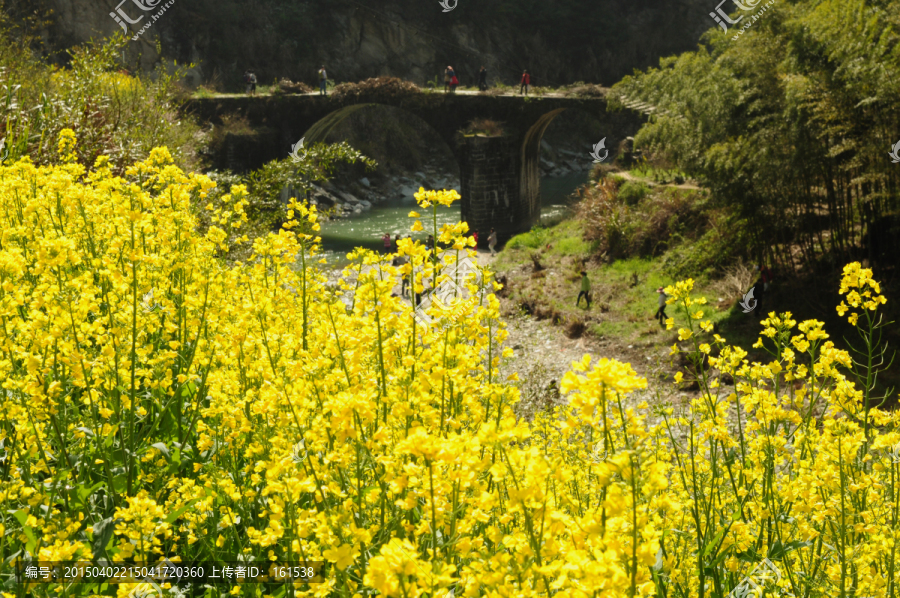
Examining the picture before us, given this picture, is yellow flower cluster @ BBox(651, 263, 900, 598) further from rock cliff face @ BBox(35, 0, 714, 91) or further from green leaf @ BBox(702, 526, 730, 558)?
rock cliff face @ BBox(35, 0, 714, 91)

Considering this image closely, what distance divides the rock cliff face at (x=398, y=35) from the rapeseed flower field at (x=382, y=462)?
1628 inches

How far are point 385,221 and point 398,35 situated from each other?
77.3ft

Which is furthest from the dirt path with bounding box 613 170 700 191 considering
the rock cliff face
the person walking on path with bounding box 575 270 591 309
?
the rock cliff face

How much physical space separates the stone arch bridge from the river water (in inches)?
65.5

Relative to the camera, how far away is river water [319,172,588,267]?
28.4 m

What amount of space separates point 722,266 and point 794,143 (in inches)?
160

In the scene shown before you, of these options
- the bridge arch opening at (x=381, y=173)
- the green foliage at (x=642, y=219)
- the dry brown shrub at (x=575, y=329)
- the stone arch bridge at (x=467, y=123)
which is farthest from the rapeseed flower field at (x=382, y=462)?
the stone arch bridge at (x=467, y=123)

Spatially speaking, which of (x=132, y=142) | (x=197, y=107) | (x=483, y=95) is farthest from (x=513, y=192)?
(x=132, y=142)

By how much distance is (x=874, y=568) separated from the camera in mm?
2529

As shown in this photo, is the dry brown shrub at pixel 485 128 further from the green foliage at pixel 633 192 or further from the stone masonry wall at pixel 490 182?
the green foliage at pixel 633 192

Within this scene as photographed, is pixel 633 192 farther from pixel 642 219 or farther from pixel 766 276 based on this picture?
pixel 766 276

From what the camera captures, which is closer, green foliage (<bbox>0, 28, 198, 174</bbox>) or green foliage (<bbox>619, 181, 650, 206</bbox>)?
green foliage (<bbox>0, 28, 198, 174</bbox>)

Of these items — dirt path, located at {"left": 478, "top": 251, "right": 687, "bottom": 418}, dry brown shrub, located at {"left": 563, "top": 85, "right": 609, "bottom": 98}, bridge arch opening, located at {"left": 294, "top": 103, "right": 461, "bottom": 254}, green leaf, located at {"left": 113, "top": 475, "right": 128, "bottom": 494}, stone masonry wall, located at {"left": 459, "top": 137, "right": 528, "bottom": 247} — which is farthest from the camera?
bridge arch opening, located at {"left": 294, "top": 103, "right": 461, "bottom": 254}

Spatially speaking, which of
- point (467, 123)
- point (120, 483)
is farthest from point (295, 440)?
point (467, 123)
